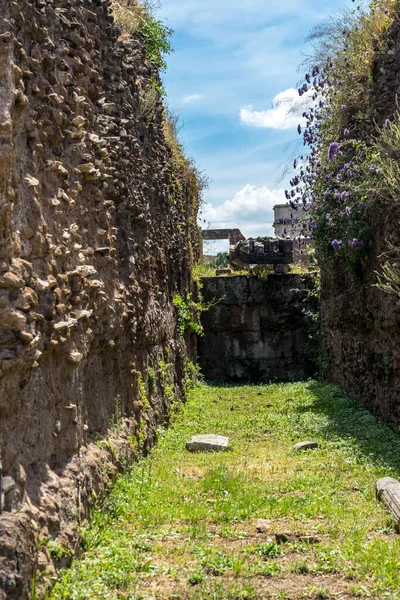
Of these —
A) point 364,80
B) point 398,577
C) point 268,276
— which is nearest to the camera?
point 398,577

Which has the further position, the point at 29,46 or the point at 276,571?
the point at 29,46

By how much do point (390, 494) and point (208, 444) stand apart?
3.21 meters

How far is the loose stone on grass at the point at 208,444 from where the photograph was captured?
8766 millimetres

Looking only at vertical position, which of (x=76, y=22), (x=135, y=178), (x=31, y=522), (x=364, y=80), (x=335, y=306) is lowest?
(x=31, y=522)

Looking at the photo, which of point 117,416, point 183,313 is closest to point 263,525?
point 117,416

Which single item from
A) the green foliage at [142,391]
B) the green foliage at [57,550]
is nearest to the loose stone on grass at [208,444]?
the green foliage at [142,391]

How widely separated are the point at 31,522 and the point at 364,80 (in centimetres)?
902

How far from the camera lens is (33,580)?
3824 millimetres

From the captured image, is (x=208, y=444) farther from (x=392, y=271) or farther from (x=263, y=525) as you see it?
(x=263, y=525)

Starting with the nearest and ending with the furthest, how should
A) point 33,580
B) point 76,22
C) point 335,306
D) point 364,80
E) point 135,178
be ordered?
1. point 33,580
2. point 76,22
3. point 135,178
4. point 364,80
5. point 335,306

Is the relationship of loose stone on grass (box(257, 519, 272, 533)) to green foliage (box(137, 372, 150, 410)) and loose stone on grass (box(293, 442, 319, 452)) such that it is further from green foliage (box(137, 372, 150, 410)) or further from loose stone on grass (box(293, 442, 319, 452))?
green foliage (box(137, 372, 150, 410))

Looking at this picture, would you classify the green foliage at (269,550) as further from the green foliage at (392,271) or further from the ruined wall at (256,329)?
the ruined wall at (256,329)

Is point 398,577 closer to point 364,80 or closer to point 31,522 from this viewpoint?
point 31,522

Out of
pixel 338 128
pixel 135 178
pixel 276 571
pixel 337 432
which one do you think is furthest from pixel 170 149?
pixel 276 571
